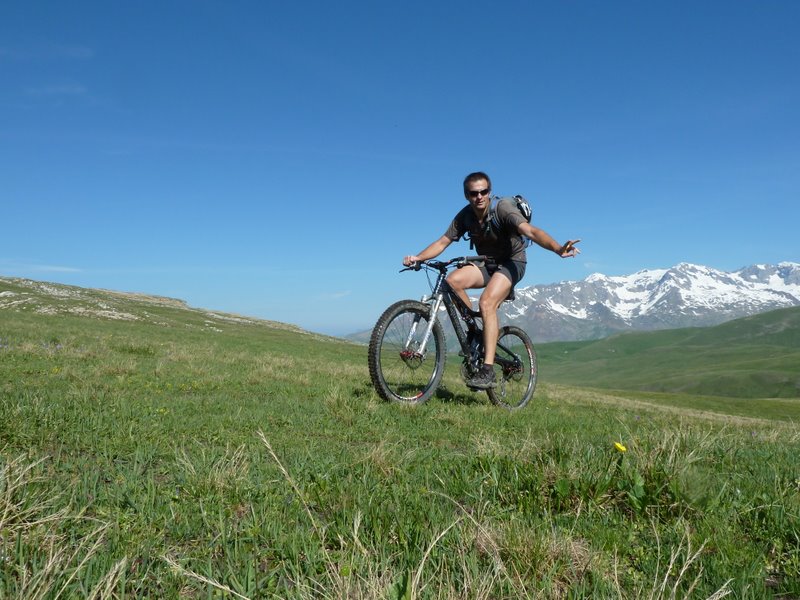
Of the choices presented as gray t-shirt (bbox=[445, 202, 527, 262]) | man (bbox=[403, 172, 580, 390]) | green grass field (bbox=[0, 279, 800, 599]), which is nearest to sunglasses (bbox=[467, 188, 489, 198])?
man (bbox=[403, 172, 580, 390])

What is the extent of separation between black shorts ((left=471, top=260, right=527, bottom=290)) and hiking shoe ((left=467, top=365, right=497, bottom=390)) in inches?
58.6

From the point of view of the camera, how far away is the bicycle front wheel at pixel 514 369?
1020cm

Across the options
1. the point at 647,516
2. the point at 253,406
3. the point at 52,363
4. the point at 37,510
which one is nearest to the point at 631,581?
the point at 647,516

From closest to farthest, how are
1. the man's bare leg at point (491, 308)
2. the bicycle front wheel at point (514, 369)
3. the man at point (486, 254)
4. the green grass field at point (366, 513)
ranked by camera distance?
1. the green grass field at point (366, 513)
2. the man at point (486, 254)
3. the man's bare leg at point (491, 308)
4. the bicycle front wheel at point (514, 369)

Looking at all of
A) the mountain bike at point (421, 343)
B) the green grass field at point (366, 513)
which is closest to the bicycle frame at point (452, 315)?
the mountain bike at point (421, 343)

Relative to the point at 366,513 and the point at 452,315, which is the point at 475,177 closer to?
the point at 452,315

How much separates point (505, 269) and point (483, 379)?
190 cm

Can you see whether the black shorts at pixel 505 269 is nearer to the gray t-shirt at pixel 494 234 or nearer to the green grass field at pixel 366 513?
the gray t-shirt at pixel 494 234

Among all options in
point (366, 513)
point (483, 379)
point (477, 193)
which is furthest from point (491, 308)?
point (366, 513)

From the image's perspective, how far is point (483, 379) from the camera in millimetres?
8406

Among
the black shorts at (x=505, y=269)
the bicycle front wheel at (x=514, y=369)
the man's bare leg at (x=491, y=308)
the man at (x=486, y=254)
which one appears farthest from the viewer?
the bicycle front wheel at (x=514, y=369)

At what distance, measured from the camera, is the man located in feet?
27.9

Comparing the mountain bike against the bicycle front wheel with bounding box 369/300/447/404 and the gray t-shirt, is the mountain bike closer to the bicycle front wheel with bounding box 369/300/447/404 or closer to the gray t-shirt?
the bicycle front wheel with bounding box 369/300/447/404

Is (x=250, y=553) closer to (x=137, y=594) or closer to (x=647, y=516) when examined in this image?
(x=137, y=594)
